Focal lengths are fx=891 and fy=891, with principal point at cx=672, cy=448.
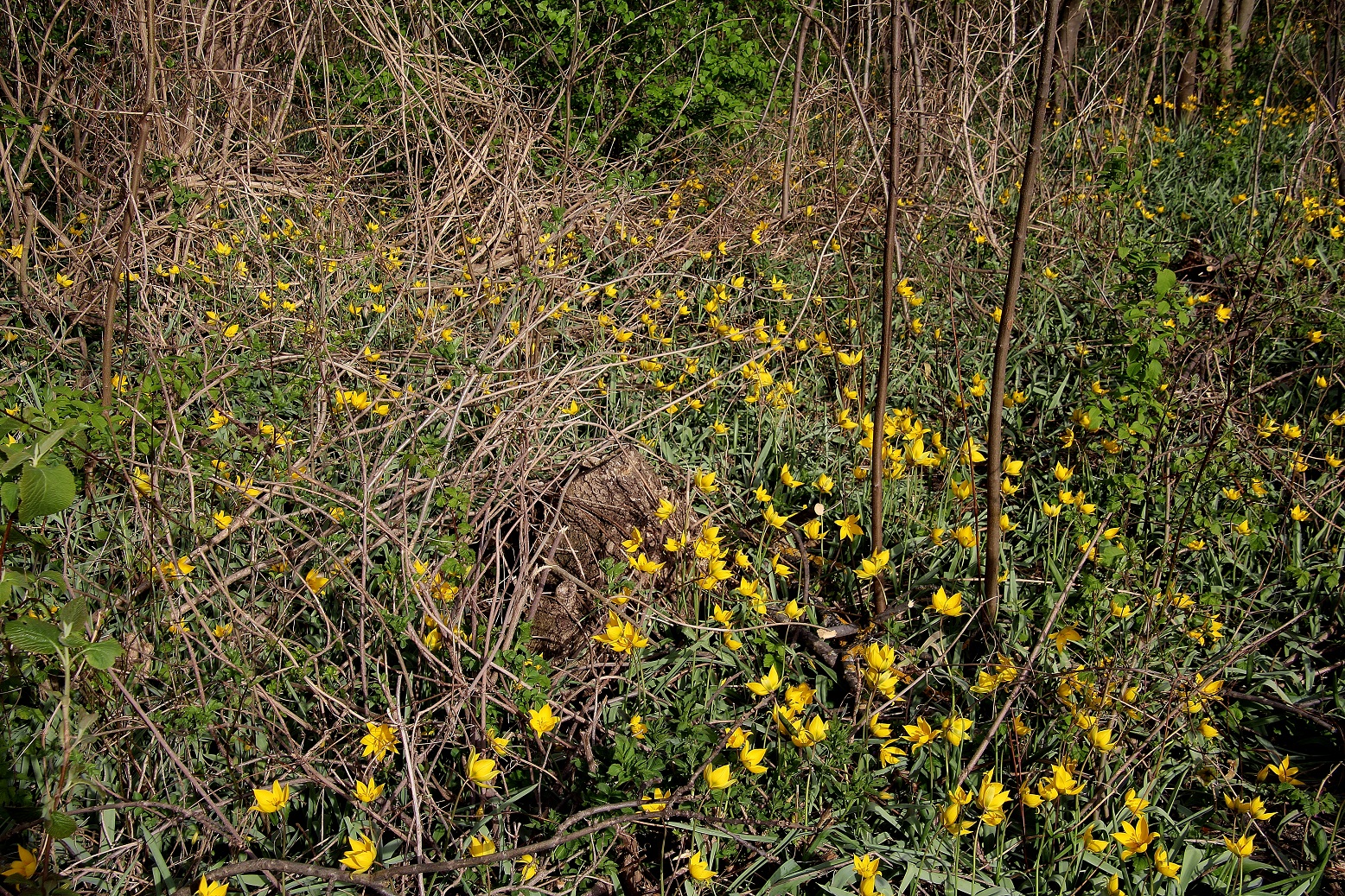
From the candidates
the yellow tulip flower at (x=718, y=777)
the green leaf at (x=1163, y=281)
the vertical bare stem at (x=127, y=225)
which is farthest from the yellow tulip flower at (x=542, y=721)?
the green leaf at (x=1163, y=281)

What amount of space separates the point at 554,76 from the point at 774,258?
2.34m

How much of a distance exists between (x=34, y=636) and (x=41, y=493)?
220mm

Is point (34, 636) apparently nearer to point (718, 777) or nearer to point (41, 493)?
point (41, 493)

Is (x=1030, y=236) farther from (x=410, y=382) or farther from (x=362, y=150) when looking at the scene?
(x=362, y=150)

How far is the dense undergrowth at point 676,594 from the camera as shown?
5.64 ft

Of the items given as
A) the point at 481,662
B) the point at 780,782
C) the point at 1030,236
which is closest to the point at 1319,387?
the point at 1030,236

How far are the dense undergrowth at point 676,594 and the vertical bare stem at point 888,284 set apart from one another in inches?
3.6

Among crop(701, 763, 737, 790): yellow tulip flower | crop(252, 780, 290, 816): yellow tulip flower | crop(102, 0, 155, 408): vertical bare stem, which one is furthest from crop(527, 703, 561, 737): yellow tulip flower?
crop(102, 0, 155, 408): vertical bare stem

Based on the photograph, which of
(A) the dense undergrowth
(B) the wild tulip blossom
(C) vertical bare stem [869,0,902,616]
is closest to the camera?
(B) the wild tulip blossom

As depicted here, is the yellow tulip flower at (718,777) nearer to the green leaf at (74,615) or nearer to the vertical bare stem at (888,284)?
the vertical bare stem at (888,284)

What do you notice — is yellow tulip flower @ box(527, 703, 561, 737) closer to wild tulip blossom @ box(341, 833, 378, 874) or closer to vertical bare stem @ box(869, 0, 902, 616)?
wild tulip blossom @ box(341, 833, 378, 874)

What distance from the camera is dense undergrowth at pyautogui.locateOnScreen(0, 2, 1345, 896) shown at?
1719 millimetres

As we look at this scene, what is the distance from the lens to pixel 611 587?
83.8 inches

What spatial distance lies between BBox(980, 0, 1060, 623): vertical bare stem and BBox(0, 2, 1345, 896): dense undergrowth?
3.9 inches
